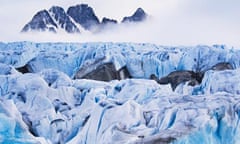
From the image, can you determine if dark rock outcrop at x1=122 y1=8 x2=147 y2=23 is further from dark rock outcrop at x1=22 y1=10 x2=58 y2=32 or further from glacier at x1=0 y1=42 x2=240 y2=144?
glacier at x1=0 y1=42 x2=240 y2=144

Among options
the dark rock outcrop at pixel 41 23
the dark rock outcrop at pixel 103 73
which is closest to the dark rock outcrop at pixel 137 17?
the dark rock outcrop at pixel 41 23

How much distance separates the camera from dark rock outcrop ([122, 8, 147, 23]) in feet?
123

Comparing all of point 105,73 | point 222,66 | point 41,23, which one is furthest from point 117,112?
point 41,23

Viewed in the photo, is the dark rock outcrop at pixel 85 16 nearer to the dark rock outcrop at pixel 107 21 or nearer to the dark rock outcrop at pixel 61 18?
the dark rock outcrop at pixel 61 18

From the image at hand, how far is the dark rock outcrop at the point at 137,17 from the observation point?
37594 millimetres

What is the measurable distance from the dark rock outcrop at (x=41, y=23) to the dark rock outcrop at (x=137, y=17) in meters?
5.40

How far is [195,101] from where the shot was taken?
6094mm

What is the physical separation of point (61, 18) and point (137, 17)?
18.3 ft

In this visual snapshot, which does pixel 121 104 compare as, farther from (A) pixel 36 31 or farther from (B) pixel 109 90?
(A) pixel 36 31

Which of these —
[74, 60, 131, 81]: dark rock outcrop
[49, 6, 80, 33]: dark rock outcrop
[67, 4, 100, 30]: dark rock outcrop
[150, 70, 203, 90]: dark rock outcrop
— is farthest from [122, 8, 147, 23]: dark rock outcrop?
[150, 70, 203, 90]: dark rock outcrop

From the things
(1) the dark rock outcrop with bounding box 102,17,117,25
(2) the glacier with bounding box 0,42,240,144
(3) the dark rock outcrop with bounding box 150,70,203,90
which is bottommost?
(3) the dark rock outcrop with bounding box 150,70,203,90

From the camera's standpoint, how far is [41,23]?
34562mm

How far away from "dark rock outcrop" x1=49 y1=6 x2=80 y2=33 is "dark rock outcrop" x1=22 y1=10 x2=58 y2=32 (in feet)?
1.96

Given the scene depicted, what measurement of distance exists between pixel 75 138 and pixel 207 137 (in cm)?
145
